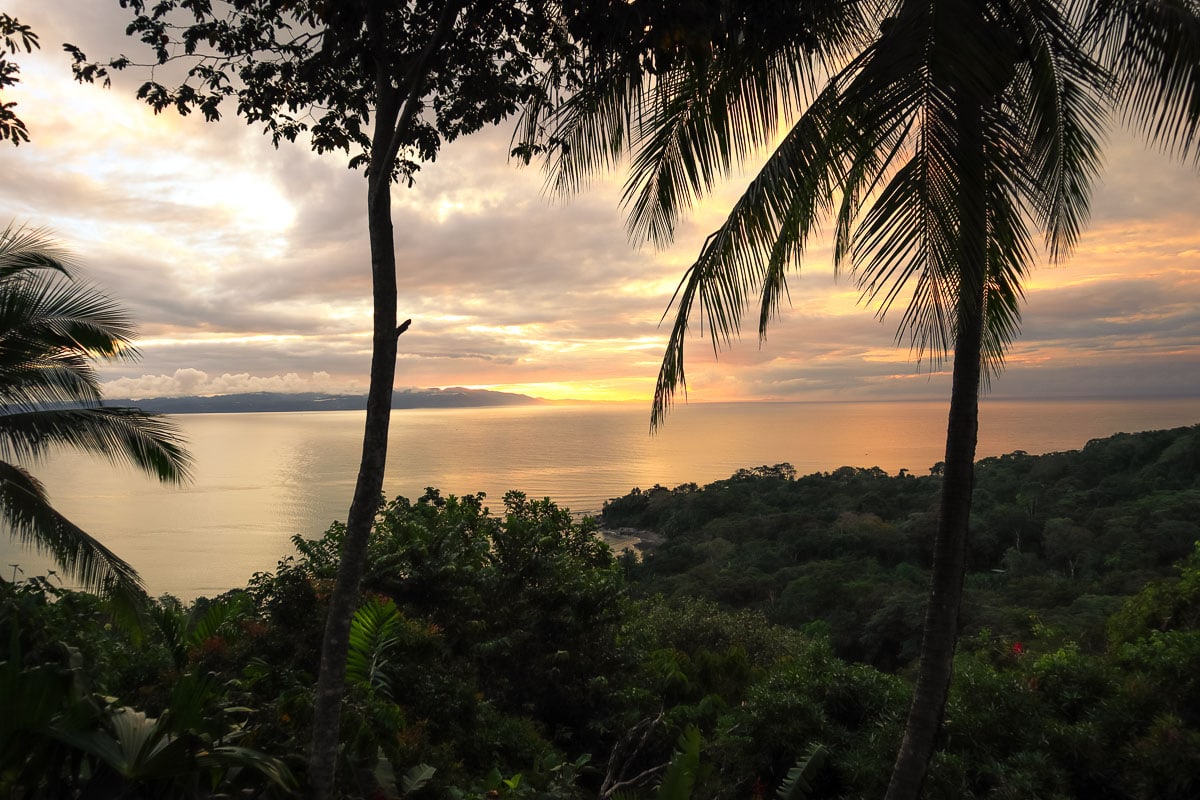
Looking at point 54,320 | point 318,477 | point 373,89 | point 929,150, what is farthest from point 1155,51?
point 318,477

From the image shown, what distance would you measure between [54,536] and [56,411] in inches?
43.6

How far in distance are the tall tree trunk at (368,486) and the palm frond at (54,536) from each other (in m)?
4.34

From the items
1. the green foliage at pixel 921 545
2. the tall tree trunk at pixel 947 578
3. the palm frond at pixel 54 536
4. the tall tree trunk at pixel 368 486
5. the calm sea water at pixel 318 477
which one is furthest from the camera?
the calm sea water at pixel 318 477

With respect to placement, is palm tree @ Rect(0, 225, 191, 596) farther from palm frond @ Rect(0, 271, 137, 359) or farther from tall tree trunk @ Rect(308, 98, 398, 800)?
tall tree trunk @ Rect(308, 98, 398, 800)

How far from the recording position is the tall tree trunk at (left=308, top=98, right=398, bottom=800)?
3350mm

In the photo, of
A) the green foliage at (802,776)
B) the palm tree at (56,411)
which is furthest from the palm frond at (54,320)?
the green foliage at (802,776)

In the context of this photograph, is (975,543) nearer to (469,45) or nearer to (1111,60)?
(1111,60)

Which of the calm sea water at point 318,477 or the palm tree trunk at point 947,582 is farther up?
the palm tree trunk at point 947,582

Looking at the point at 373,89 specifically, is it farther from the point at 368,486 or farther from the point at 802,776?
the point at 802,776

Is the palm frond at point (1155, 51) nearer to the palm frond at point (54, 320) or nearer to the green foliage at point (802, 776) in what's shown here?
the green foliage at point (802, 776)

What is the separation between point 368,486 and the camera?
3.40 m

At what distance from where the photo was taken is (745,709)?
7.89 meters

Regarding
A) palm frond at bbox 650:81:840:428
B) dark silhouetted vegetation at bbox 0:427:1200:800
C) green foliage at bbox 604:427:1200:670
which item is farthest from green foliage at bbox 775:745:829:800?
green foliage at bbox 604:427:1200:670

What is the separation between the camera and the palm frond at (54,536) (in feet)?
20.2
